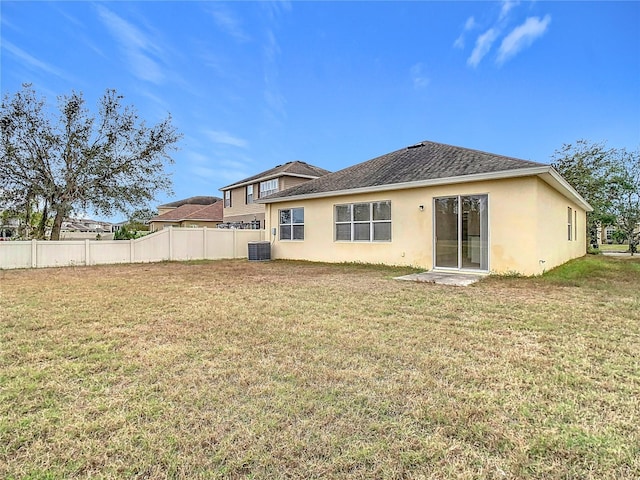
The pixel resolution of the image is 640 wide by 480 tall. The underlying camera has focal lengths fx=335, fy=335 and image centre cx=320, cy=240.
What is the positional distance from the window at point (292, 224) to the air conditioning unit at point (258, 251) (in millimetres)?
866

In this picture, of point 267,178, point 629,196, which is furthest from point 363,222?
point 629,196

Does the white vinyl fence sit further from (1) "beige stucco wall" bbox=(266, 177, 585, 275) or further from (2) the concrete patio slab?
(2) the concrete patio slab

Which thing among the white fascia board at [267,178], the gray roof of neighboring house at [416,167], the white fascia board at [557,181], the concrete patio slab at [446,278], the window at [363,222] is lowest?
the concrete patio slab at [446,278]

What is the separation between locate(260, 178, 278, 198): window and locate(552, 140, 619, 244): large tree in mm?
17472

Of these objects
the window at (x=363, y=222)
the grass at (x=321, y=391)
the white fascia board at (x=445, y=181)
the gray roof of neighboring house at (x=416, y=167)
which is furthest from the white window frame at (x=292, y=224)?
the grass at (x=321, y=391)

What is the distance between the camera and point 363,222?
471 inches

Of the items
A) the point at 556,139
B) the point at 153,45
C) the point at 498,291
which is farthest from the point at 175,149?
the point at 556,139

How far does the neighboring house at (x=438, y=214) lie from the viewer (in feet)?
28.6

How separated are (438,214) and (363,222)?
2.74m

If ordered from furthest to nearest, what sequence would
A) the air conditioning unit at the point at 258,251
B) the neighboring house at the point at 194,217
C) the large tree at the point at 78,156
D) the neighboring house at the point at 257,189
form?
the neighboring house at the point at 194,217
the neighboring house at the point at 257,189
the air conditioning unit at the point at 258,251
the large tree at the point at 78,156

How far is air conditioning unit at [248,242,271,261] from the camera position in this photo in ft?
48.1

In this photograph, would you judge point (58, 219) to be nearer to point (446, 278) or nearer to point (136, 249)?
point (136, 249)

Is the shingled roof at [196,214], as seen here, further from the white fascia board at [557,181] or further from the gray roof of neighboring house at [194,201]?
the white fascia board at [557,181]

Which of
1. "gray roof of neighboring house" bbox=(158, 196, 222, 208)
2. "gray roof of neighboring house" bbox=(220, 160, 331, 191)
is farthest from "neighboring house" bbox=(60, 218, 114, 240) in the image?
"gray roof of neighboring house" bbox=(220, 160, 331, 191)
